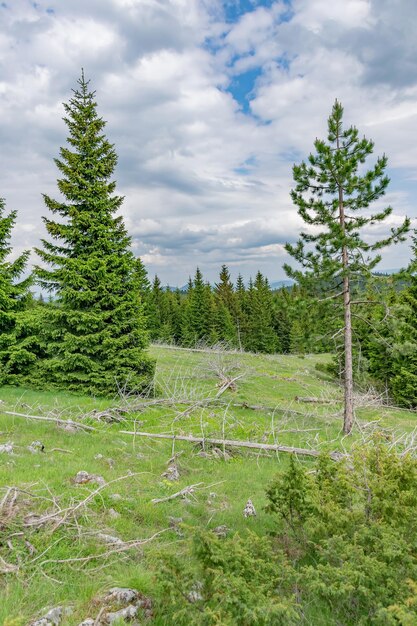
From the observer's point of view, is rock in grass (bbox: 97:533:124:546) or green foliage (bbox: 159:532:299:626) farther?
rock in grass (bbox: 97:533:124:546)

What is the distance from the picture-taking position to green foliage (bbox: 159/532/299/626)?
2.75 m

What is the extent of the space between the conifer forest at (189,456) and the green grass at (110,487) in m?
0.03

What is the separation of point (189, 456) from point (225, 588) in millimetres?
5993

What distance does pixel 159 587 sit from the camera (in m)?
3.58

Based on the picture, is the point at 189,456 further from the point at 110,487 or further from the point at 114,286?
the point at 114,286

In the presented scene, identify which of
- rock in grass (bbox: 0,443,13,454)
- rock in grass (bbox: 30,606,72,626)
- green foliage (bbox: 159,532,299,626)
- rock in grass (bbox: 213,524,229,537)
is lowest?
rock in grass (bbox: 213,524,229,537)

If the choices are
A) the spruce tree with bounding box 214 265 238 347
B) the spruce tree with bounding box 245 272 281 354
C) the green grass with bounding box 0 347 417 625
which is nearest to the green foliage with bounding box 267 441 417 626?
the green grass with bounding box 0 347 417 625

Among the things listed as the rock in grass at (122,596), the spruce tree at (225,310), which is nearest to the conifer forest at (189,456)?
the rock in grass at (122,596)

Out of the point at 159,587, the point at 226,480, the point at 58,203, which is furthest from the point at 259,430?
the point at 58,203

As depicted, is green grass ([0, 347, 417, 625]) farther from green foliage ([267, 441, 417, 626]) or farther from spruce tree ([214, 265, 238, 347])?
spruce tree ([214, 265, 238, 347])

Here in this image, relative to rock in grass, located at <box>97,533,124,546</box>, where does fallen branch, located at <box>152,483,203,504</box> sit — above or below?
below

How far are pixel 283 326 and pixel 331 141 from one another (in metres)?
46.8

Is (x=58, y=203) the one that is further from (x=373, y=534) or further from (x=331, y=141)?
(x=373, y=534)

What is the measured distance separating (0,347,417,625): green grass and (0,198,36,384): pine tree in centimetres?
162
